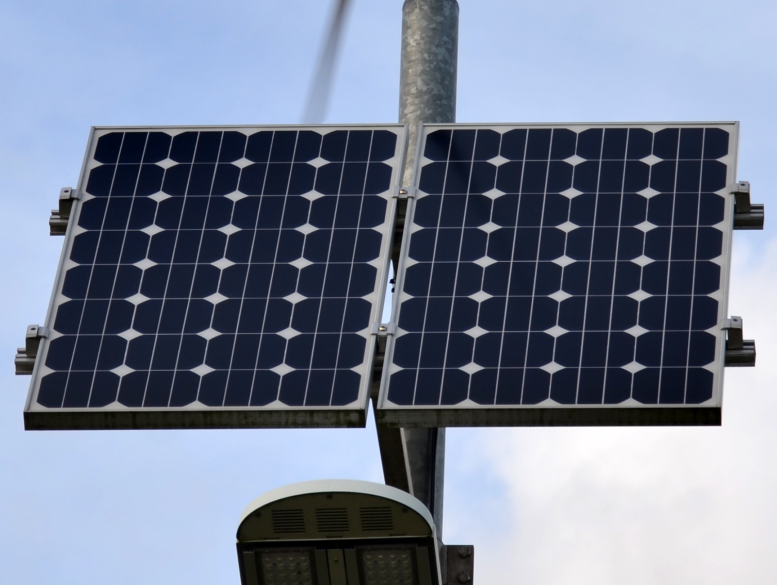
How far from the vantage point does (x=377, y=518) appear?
814 inches

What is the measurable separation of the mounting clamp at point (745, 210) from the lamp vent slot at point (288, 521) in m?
8.04

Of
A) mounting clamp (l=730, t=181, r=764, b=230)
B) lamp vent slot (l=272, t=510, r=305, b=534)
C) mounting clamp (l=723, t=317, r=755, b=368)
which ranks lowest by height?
lamp vent slot (l=272, t=510, r=305, b=534)

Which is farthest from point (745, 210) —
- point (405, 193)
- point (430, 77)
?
point (430, 77)

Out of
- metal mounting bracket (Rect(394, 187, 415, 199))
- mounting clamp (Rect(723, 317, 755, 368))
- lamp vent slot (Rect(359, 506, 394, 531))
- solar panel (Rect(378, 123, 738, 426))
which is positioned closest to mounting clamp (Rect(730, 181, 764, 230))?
solar panel (Rect(378, 123, 738, 426))

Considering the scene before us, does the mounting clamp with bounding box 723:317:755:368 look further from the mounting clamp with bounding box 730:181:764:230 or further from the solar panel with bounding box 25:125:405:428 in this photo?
the solar panel with bounding box 25:125:405:428

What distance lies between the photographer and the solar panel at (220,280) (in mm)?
22656

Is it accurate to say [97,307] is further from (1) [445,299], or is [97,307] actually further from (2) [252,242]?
(1) [445,299]

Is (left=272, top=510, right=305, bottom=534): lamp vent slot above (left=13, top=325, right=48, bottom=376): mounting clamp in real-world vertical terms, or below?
below

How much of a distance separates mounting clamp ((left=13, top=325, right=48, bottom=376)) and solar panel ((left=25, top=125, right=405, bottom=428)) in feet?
0.41

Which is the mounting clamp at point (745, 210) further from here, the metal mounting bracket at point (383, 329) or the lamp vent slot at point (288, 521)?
the lamp vent slot at point (288, 521)

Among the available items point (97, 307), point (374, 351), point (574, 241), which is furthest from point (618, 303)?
point (97, 307)

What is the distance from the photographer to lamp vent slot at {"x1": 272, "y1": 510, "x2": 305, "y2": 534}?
20625 millimetres

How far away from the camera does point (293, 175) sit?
25578mm

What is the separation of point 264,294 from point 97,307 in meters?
2.40
